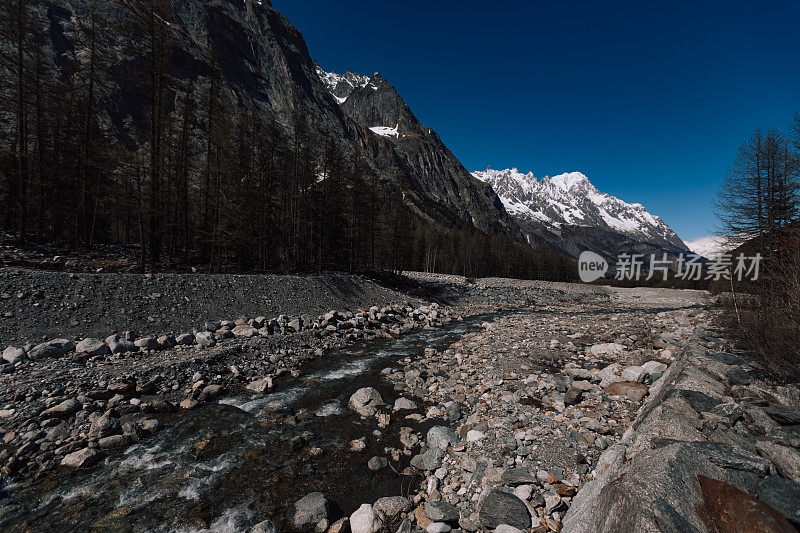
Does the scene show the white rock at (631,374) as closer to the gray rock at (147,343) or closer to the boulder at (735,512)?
the boulder at (735,512)

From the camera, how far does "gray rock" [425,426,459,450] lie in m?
6.05

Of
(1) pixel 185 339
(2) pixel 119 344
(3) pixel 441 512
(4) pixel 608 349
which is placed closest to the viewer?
(3) pixel 441 512

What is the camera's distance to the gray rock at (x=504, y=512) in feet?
12.7

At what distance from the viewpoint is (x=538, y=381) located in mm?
8508

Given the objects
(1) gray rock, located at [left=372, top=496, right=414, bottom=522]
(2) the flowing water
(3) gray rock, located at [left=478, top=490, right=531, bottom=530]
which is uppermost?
(3) gray rock, located at [left=478, top=490, right=531, bottom=530]

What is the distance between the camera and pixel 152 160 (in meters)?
16.2

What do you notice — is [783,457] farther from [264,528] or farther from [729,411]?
[264,528]

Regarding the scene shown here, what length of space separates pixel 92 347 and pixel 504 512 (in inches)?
507

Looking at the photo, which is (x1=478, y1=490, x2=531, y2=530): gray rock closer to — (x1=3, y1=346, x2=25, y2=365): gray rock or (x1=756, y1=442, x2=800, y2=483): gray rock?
(x1=756, y1=442, x2=800, y2=483): gray rock

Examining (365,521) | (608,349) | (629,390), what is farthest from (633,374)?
(365,521)

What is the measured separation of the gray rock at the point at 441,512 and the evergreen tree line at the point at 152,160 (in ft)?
58.2

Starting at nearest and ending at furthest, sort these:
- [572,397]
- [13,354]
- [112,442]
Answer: [112,442] → [572,397] → [13,354]

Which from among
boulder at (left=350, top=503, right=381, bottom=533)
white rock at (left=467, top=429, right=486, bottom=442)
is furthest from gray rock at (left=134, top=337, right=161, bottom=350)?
white rock at (left=467, top=429, right=486, bottom=442)

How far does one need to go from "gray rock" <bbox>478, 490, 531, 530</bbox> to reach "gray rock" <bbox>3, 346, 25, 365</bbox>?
1314 centimetres
